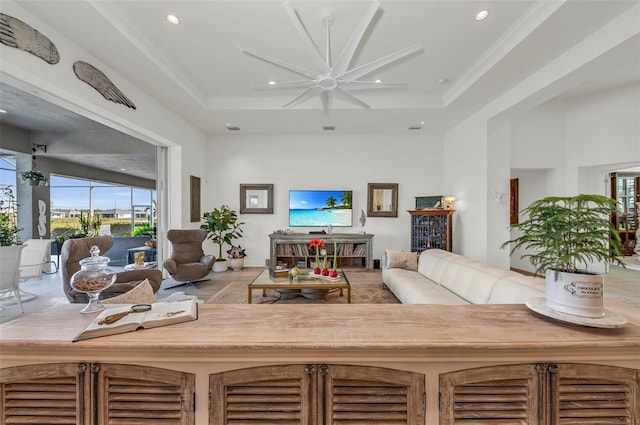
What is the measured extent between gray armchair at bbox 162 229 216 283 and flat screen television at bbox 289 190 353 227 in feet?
6.35

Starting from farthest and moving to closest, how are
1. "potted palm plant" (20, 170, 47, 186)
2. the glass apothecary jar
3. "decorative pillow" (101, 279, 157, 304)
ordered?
1. "potted palm plant" (20, 170, 47, 186)
2. "decorative pillow" (101, 279, 157, 304)
3. the glass apothecary jar

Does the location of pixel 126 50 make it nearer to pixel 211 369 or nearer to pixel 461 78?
pixel 211 369

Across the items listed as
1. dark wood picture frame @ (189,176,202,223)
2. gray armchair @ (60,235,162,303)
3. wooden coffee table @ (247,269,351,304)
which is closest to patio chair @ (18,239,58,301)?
gray armchair @ (60,235,162,303)

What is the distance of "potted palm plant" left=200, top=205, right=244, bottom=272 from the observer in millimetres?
5156

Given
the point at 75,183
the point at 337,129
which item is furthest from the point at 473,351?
the point at 75,183

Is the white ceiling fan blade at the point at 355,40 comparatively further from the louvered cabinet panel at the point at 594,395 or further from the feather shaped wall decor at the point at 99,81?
the feather shaped wall decor at the point at 99,81

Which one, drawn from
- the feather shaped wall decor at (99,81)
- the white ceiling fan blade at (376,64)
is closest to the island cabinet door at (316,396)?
the white ceiling fan blade at (376,64)

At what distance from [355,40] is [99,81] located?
9.55ft

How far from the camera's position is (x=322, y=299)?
3486 mm

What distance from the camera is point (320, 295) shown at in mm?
3557

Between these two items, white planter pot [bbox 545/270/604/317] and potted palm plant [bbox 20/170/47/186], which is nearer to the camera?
white planter pot [bbox 545/270/604/317]

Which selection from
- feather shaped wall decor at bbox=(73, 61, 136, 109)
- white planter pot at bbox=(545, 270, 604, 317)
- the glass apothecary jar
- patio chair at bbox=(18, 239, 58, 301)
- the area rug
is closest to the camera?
white planter pot at bbox=(545, 270, 604, 317)

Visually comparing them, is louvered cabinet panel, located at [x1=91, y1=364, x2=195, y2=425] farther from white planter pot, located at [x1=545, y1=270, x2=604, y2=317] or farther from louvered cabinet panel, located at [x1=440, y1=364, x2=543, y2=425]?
white planter pot, located at [x1=545, y1=270, x2=604, y2=317]

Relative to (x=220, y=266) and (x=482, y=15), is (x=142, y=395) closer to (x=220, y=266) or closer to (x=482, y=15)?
(x=482, y=15)
